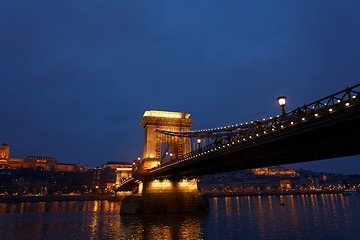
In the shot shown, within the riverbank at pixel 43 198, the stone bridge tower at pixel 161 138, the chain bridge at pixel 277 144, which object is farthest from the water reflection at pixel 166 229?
the riverbank at pixel 43 198

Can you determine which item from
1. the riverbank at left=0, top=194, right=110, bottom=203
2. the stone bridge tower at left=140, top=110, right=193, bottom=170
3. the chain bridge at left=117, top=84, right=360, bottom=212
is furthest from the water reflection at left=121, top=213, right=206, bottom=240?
the riverbank at left=0, top=194, right=110, bottom=203

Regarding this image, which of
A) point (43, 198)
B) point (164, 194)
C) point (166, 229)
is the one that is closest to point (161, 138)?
point (164, 194)

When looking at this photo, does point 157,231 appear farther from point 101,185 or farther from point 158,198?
point 101,185

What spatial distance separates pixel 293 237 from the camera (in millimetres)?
29719

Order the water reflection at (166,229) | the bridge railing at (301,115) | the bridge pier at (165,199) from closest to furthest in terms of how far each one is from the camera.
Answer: the bridge railing at (301,115)
the water reflection at (166,229)
the bridge pier at (165,199)

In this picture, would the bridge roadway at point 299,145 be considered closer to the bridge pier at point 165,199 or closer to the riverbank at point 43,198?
the bridge pier at point 165,199

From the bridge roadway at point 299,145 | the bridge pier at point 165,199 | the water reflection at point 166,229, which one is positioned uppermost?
the bridge roadway at point 299,145

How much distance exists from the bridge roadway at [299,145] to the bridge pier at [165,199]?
48.4 ft

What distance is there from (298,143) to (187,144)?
120 ft

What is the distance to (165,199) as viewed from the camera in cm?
5134

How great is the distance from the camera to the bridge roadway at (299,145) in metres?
17.9

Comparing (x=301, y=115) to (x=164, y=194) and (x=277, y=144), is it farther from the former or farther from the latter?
(x=164, y=194)

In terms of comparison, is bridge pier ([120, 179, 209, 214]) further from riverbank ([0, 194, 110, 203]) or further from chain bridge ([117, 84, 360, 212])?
riverbank ([0, 194, 110, 203])

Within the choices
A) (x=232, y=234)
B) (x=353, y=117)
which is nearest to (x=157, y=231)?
(x=232, y=234)
